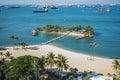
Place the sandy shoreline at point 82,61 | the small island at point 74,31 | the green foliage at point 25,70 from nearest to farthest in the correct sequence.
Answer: the green foliage at point 25,70
the sandy shoreline at point 82,61
the small island at point 74,31

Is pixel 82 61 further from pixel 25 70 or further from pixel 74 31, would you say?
pixel 74 31

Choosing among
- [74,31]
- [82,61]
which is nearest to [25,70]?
[82,61]

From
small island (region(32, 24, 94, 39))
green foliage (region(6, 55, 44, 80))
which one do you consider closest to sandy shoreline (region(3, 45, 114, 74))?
green foliage (region(6, 55, 44, 80))

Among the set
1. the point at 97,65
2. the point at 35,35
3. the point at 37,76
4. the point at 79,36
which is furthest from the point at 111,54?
the point at 35,35

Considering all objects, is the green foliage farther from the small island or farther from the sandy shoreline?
the small island

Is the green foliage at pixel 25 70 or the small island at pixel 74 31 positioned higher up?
the green foliage at pixel 25 70

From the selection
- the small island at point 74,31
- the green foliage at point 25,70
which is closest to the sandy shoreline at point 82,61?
the green foliage at point 25,70

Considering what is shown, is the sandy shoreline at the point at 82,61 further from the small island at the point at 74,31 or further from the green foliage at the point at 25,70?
the small island at the point at 74,31

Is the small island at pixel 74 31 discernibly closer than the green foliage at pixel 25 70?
No

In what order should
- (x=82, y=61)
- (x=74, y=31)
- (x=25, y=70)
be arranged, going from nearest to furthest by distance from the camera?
(x=25, y=70), (x=82, y=61), (x=74, y=31)

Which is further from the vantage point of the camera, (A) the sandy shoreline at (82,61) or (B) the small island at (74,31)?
(B) the small island at (74,31)

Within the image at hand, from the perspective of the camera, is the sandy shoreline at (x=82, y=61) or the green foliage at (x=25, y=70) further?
the sandy shoreline at (x=82, y=61)

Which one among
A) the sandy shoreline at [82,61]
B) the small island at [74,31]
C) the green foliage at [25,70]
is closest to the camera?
the green foliage at [25,70]
